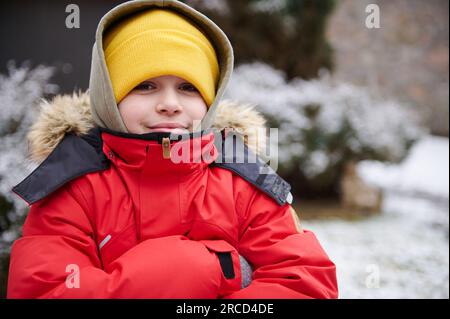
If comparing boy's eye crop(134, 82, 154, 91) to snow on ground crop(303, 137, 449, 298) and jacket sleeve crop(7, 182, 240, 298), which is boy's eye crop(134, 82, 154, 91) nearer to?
jacket sleeve crop(7, 182, 240, 298)

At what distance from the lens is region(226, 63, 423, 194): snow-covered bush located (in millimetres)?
3699

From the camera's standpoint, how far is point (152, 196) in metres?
1.15

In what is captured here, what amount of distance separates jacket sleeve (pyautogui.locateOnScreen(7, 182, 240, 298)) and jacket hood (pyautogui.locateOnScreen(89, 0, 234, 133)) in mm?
279

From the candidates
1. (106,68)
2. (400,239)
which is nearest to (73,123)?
(106,68)

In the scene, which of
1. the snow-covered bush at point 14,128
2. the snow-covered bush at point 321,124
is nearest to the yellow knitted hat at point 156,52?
the snow-covered bush at point 14,128

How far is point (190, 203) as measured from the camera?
1177 millimetres

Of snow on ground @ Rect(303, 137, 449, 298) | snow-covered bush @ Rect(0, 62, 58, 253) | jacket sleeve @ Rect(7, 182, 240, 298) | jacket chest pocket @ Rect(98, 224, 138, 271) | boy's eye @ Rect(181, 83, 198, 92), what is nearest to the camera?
jacket sleeve @ Rect(7, 182, 240, 298)

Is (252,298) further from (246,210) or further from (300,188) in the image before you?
(300,188)

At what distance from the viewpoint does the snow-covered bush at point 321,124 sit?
12.1 feet

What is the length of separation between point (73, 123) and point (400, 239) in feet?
8.65

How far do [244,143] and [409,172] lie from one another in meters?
3.88

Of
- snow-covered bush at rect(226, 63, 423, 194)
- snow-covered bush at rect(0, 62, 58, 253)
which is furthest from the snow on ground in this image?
snow-covered bush at rect(0, 62, 58, 253)

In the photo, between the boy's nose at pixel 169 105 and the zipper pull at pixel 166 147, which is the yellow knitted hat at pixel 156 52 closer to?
the boy's nose at pixel 169 105
